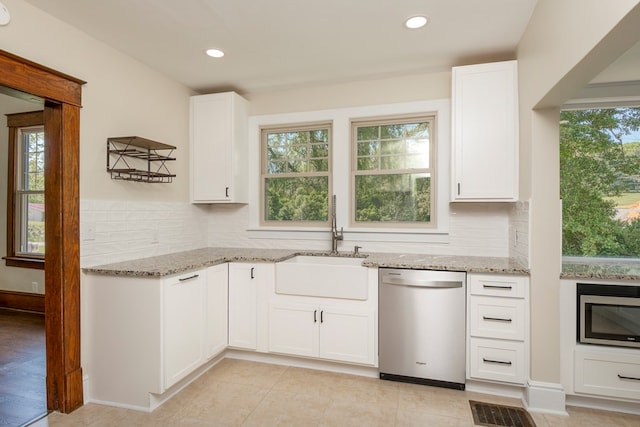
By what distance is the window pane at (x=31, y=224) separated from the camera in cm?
408

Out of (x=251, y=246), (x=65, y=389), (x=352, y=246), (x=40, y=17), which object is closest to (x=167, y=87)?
(x=40, y=17)

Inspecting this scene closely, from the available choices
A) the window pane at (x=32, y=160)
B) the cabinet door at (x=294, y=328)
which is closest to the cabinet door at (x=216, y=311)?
the cabinet door at (x=294, y=328)

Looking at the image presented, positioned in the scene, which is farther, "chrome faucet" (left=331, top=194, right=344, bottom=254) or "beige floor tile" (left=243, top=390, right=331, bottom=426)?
"chrome faucet" (left=331, top=194, right=344, bottom=254)

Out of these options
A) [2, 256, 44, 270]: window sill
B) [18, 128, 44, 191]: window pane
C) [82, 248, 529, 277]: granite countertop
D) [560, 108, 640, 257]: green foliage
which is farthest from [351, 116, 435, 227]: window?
[18, 128, 44, 191]: window pane

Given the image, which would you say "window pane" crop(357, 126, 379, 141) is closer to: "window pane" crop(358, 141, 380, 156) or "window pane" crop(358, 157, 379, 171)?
"window pane" crop(358, 141, 380, 156)

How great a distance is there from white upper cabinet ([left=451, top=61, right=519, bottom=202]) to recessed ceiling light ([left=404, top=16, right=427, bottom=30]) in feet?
1.94

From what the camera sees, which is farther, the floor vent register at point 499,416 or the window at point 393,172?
the window at point 393,172

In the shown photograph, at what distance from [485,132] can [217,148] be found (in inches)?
93.7

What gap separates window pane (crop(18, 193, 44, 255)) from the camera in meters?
4.08

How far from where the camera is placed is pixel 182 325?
2352 mm

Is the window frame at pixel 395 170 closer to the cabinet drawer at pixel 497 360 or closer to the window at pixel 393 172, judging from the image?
the window at pixel 393 172

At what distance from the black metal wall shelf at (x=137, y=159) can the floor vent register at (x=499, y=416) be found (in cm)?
289

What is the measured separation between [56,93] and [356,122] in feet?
7.64

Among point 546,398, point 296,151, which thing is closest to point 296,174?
point 296,151
